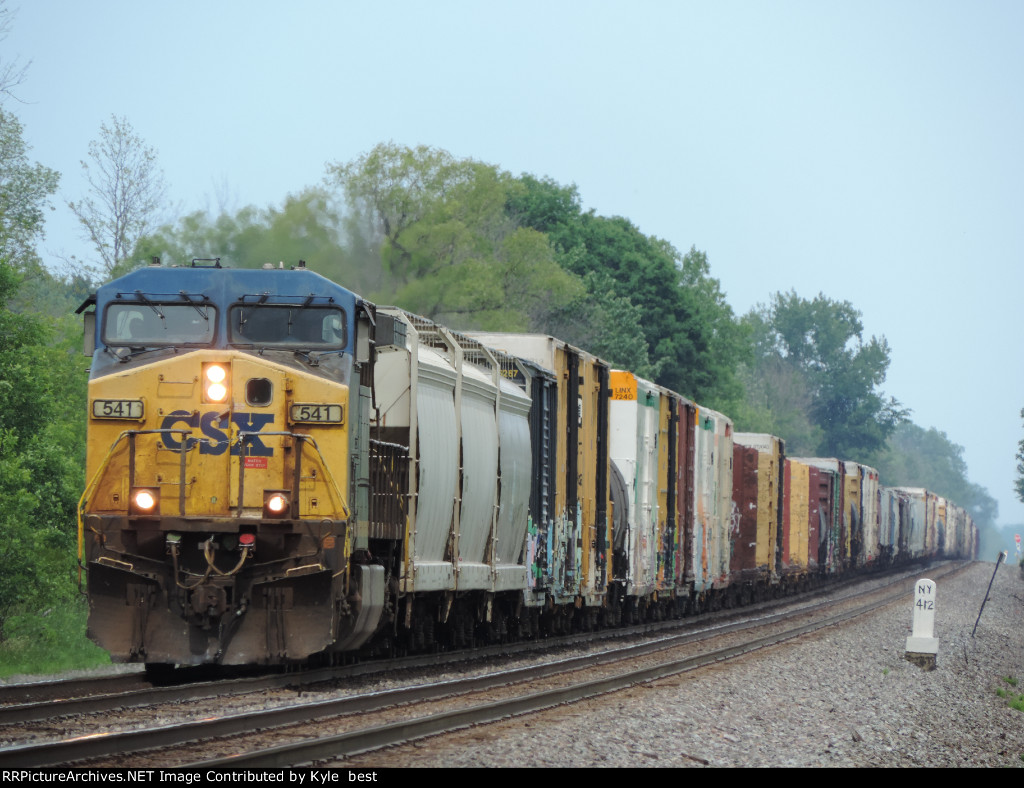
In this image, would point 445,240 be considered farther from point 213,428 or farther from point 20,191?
point 213,428

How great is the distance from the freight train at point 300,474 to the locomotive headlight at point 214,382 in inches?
0.8

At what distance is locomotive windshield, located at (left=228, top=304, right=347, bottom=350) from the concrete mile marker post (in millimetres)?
11640

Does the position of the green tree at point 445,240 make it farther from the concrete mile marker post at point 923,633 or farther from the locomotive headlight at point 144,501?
the locomotive headlight at point 144,501

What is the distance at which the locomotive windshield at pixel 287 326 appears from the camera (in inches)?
480

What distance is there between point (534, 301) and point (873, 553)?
66.0ft

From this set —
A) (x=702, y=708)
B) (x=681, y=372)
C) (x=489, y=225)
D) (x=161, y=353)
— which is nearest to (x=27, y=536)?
(x=161, y=353)

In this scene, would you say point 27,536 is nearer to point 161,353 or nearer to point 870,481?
point 161,353

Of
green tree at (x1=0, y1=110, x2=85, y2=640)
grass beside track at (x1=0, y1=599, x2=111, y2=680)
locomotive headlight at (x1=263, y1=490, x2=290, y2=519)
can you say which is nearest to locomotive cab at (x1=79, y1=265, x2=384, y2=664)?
locomotive headlight at (x1=263, y1=490, x2=290, y2=519)

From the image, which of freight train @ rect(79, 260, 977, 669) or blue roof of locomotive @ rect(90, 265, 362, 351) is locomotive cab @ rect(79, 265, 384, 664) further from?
blue roof of locomotive @ rect(90, 265, 362, 351)

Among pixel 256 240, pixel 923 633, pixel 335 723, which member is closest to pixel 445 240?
pixel 256 240

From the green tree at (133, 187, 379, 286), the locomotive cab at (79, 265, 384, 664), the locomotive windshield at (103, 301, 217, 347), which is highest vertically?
the green tree at (133, 187, 379, 286)

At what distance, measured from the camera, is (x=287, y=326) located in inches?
482

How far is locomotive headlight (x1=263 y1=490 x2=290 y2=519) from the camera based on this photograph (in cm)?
1159

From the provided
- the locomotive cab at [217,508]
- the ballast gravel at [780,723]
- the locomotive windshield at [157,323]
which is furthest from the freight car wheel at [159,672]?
the ballast gravel at [780,723]
